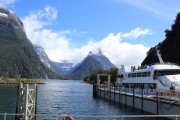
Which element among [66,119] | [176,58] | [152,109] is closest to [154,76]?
[152,109]

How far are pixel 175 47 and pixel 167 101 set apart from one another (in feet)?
245

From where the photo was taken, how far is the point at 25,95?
3309cm

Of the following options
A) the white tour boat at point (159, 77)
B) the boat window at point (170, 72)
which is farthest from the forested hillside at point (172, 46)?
the boat window at point (170, 72)

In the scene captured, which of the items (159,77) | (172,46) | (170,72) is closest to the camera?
(170,72)

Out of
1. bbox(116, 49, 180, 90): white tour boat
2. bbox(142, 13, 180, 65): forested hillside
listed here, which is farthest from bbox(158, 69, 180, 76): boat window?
bbox(142, 13, 180, 65): forested hillside

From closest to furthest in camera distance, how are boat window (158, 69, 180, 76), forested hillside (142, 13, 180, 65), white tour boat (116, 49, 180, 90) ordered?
white tour boat (116, 49, 180, 90)
boat window (158, 69, 180, 76)
forested hillside (142, 13, 180, 65)

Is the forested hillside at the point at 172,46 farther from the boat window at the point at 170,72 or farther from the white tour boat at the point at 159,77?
the boat window at the point at 170,72

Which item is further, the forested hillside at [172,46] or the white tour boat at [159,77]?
the forested hillside at [172,46]

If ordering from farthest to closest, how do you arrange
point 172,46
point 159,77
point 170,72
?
point 172,46
point 159,77
point 170,72

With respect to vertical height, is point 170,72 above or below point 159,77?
above

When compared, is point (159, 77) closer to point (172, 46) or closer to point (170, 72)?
point (170, 72)

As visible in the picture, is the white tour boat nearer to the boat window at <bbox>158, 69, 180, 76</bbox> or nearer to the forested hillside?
the boat window at <bbox>158, 69, 180, 76</bbox>

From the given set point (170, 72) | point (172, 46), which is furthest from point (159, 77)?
point (172, 46)

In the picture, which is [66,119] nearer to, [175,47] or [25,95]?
[25,95]
